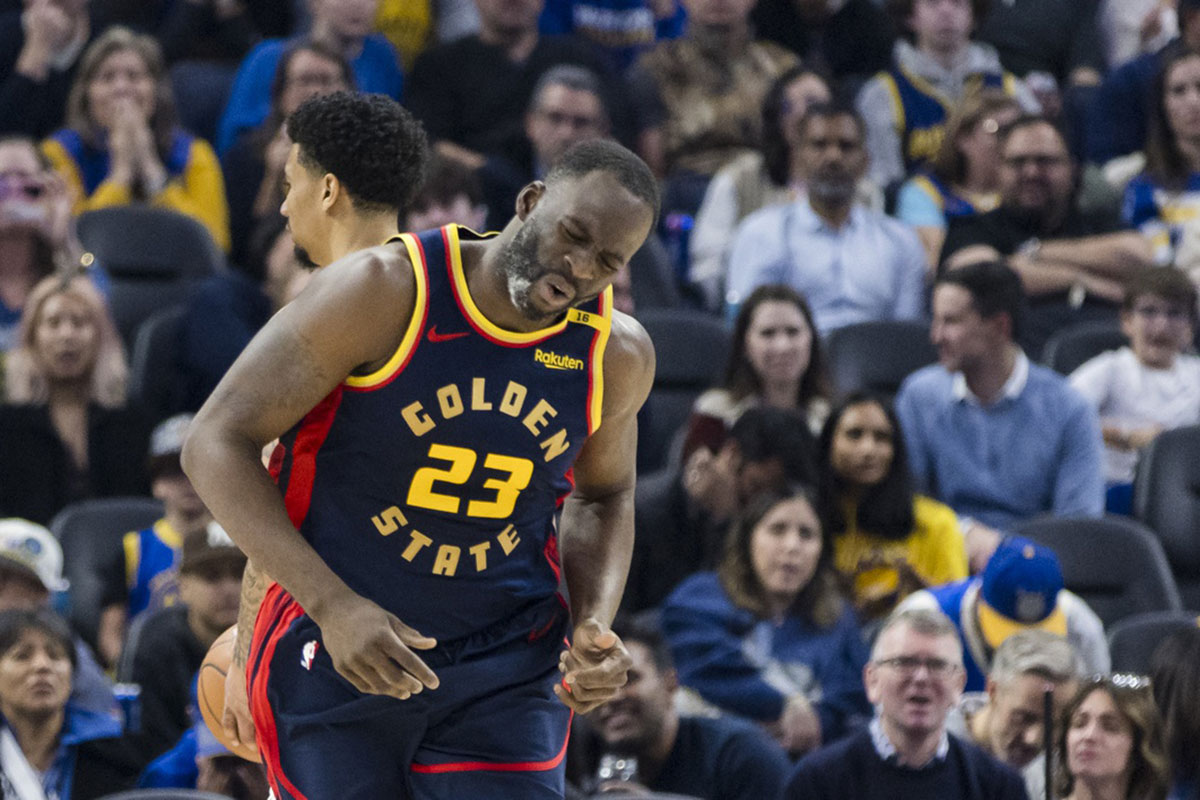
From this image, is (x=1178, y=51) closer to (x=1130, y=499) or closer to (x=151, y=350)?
(x=1130, y=499)

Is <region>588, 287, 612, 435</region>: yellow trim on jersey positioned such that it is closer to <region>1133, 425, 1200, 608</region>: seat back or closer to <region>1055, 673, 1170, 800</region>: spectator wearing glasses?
<region>1055, 673, 1170, 800</region>: spectator wearing glasses

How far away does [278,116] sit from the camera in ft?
26.2

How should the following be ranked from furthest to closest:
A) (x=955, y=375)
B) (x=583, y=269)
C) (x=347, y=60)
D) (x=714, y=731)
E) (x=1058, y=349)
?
1. (x=347, y=60)
2. (x=1058, y=349)
3. (x=955, y=375)
4. (x=714, y=731)
5. (x=583, y=269)

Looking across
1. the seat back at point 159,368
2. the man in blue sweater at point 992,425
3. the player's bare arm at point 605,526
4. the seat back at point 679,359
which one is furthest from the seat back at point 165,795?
the man in blue sweater at point 992,425

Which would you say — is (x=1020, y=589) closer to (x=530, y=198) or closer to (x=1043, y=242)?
(x=1043, y=242)

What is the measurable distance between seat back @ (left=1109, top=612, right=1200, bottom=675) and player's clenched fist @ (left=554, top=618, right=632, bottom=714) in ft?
10.6

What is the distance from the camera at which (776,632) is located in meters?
5.90

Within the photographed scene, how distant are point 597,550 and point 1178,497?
4025 mm

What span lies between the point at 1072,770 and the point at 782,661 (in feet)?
3.73

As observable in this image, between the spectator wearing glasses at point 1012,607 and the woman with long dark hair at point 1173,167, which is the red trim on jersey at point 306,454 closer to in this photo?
the spectator wearing glasses at point 1012,607

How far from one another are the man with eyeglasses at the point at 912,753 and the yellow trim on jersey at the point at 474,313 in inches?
91.6

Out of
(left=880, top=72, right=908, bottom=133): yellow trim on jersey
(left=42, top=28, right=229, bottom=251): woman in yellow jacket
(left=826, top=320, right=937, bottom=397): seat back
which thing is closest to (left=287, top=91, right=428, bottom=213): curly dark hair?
(left=826, top=320, right=937, bottom=397): seat back

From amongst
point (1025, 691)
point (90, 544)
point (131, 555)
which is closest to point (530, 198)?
point (1025, 691)

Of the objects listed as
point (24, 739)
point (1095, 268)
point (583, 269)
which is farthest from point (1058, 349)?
point (583, 269)
